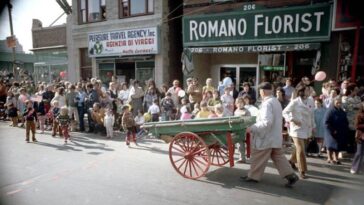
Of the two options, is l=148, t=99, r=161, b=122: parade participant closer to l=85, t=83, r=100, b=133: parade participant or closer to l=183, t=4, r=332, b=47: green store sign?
l=85, t=83, r=100, b=133: parade participant

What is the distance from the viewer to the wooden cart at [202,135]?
5422 millimetres

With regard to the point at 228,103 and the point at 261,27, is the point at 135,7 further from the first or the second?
the point at 228,103

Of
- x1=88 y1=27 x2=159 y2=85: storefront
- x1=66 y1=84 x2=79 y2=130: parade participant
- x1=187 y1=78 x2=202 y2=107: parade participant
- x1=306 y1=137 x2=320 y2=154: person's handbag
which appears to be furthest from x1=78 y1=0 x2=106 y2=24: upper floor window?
x1=306 y1=137 x2=320 y2=154: person's handbag

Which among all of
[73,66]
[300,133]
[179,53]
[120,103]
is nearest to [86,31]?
[73,66]

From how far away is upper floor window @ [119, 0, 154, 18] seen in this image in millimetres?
14156

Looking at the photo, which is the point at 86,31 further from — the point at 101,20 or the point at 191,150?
the point at 191,150

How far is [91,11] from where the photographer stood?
16516 millimetres

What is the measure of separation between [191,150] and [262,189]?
1.50 m

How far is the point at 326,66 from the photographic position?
9.86 metres

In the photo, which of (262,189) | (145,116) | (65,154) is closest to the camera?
(262,189)

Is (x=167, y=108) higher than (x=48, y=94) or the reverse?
the reverse

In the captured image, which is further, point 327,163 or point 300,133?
point 327,163

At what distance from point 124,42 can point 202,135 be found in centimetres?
1009

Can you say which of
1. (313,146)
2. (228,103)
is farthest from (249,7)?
(313,146)
